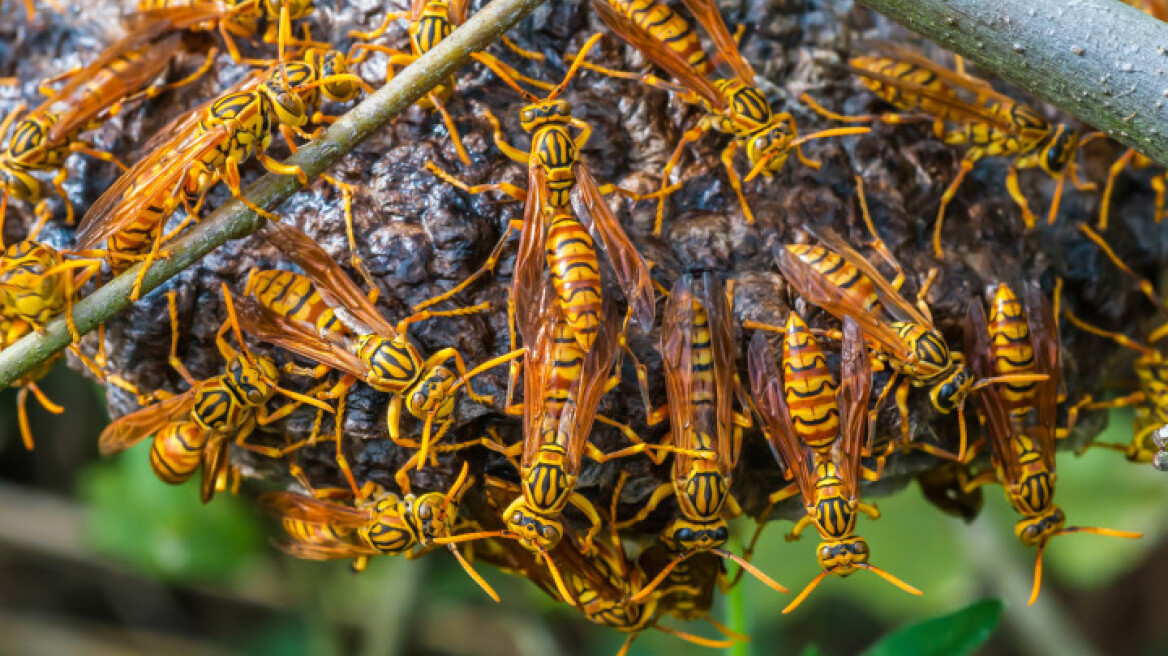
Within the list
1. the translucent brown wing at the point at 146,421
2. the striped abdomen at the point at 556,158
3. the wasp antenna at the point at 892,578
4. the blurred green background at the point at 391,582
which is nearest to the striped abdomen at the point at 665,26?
the striped abdomen at the point at 556,158

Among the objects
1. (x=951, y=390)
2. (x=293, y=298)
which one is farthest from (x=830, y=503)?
(x=293, y=298)

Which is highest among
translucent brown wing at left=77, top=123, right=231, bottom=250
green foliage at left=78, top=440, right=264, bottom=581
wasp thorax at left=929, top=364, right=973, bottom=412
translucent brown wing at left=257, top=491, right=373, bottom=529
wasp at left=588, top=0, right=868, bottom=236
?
translucent brown wing at left=77, top=123, right=231, bottom=250

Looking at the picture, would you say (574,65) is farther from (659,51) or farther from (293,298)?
(293,298)

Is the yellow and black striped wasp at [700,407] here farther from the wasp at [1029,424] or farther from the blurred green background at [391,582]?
the blurred green background at [391,582]

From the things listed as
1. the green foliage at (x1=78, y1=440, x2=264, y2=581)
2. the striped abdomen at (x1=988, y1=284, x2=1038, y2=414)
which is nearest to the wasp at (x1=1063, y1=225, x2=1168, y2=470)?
the striped abdomen at (x1=988, y1=284, x2=1038, y2=414)

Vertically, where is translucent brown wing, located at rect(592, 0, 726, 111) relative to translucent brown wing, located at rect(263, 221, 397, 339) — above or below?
above

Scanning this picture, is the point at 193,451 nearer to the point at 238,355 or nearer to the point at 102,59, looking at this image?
the point at 238,355

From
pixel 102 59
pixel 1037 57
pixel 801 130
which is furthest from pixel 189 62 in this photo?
pixel 1037 57

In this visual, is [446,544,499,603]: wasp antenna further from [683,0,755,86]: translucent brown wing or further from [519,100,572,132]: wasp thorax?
[683,0,755,86]: translucent brown wing
